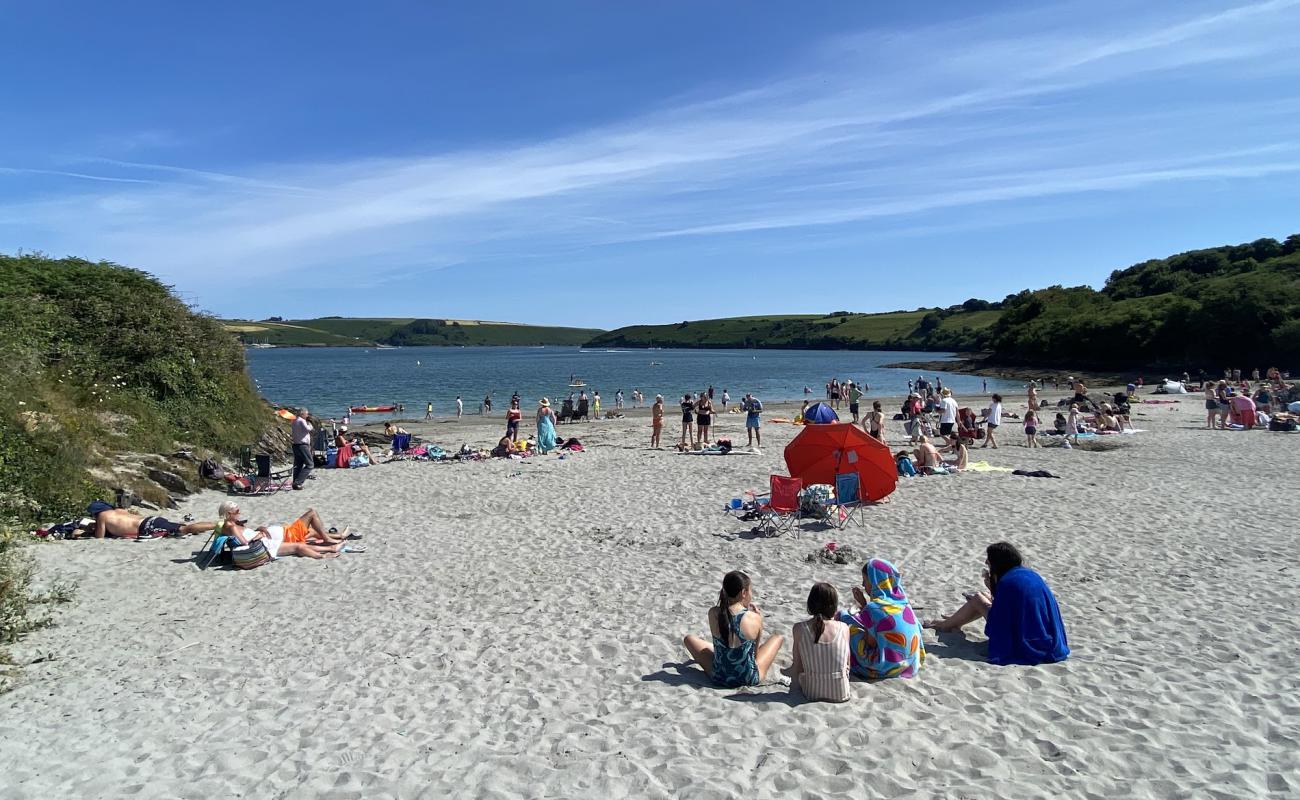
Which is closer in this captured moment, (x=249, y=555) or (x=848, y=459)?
(x=249, y=555)

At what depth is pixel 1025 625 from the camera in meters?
5.88

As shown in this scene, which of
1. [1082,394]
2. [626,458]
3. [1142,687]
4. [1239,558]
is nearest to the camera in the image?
[1142,687]

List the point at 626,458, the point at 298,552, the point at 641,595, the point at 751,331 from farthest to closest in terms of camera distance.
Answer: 1. the point at 751,331
2. the point at 626,458
3. the point at 298,552
4. the point at 641,595

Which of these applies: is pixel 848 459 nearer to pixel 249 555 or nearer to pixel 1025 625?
pixel 1025 625

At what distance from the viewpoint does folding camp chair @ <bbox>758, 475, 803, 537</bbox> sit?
10.9m

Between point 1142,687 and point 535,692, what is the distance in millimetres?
4402

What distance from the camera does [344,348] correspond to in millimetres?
199625

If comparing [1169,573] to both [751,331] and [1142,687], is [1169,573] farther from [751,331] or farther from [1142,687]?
[751,331]

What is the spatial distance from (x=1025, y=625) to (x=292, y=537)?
341 inches

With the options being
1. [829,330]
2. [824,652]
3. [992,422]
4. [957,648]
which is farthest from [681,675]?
[829,330]

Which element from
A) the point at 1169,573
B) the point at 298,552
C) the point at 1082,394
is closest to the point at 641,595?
the point at 298,552

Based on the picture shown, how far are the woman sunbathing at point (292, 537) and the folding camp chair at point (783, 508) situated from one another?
223 inches

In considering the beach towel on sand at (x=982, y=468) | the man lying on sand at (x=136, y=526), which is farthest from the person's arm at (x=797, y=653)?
Answer: the beach towel on sand at (x=982, y=468)

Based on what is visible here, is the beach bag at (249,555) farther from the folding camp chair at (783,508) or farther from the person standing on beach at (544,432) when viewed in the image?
the person standing on beach at (544,432)
